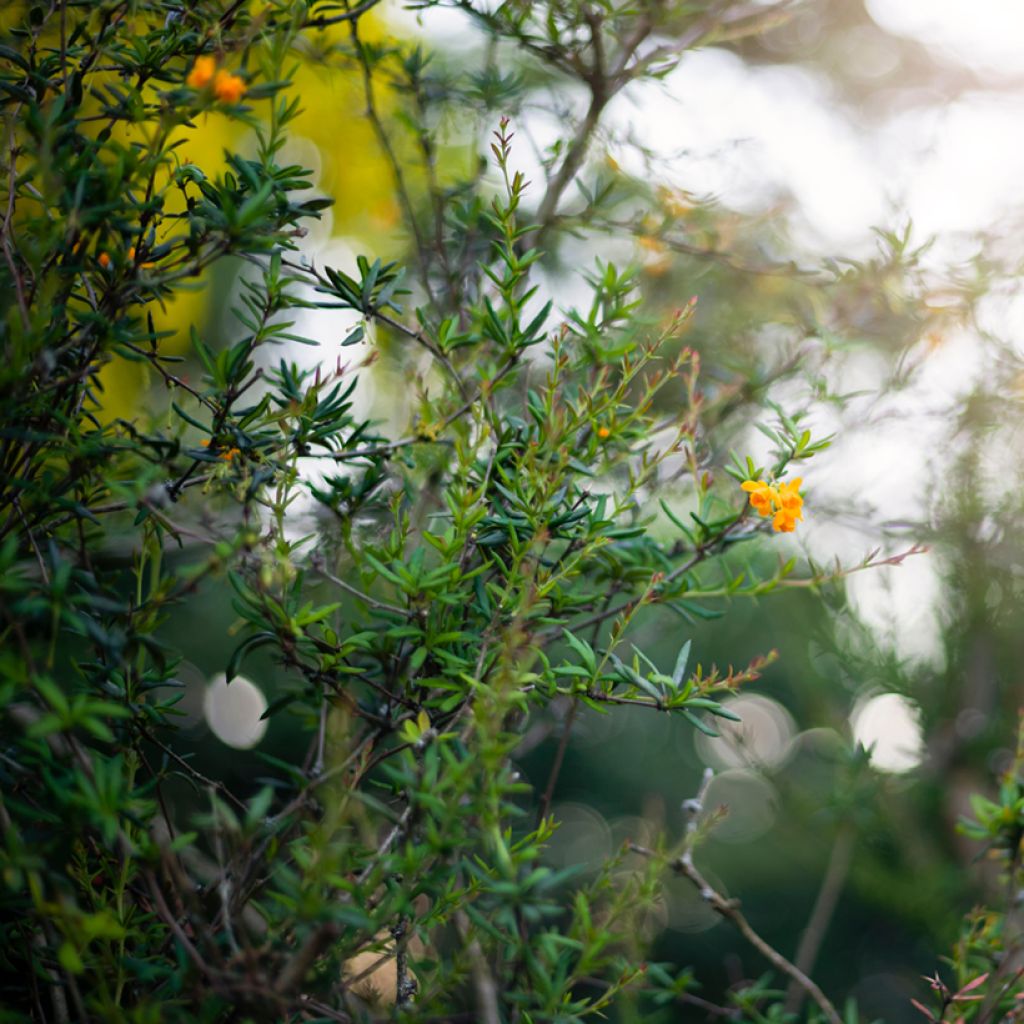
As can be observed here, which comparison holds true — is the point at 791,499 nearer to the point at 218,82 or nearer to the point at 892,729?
the point at 218,82

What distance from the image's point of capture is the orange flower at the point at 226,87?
3.03 feet

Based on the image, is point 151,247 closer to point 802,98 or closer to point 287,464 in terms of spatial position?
point 287,464

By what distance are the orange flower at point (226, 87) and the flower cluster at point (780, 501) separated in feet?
2.65

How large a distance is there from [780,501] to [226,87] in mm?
884

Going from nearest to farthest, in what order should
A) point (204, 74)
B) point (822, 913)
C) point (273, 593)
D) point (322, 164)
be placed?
1. point (204, 74)
2. point (273, 593)
3. point (822, 913)
4. point (322, 164)

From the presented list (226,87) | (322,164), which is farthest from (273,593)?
(322,164)

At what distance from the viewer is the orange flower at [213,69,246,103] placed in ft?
3.03

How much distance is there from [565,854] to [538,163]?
366 cm

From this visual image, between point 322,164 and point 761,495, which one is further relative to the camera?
point 322,164

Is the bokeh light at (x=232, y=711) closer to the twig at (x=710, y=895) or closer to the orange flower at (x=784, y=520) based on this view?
the twig at (x=710, y=895)

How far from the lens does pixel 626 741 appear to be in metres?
4.02

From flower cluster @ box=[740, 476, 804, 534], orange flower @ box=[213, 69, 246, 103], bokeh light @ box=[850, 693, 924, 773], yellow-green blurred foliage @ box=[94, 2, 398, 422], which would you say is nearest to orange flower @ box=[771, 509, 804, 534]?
flower cluster @ box=[740, 476, 804, 534]

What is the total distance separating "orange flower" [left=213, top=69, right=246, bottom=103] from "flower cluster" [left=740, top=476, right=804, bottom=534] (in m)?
0.81

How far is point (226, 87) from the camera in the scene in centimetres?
92
